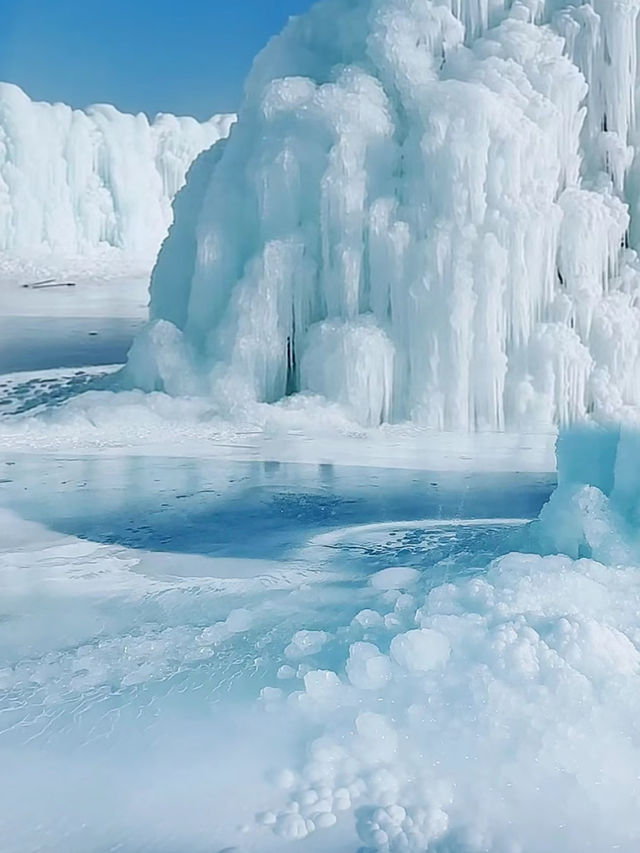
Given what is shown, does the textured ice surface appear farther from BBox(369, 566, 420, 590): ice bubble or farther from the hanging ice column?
the hanging ice column

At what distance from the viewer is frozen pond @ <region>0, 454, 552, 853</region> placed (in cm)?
255

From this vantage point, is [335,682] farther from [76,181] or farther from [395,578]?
[76,181]

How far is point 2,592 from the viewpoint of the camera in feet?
13.0

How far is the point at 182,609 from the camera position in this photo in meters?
3.72

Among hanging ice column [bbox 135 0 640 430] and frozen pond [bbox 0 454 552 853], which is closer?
frozen pond [bbox 0 454 552 853]

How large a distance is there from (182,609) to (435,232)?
447 cm

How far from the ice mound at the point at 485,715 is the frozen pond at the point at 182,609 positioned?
10 cm

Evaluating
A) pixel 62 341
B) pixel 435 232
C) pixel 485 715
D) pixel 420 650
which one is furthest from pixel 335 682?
pixel 62 341

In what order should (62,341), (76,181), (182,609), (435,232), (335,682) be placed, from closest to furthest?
(335,682) < (182,609) < (435,232) < (62,341) < (76,181)

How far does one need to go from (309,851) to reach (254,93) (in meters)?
7.70

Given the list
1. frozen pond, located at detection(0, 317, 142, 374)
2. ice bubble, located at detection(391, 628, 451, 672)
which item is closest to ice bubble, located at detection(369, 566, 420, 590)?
ice bubble, located at detection(391, 628, 451, 672)

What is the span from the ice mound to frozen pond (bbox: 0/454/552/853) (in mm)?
101

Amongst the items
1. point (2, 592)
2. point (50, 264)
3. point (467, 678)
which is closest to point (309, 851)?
point (467, 678)

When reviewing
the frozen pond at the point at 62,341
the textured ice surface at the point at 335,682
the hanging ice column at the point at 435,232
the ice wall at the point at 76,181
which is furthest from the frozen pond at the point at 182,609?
the ice wall at the point at 76,181
